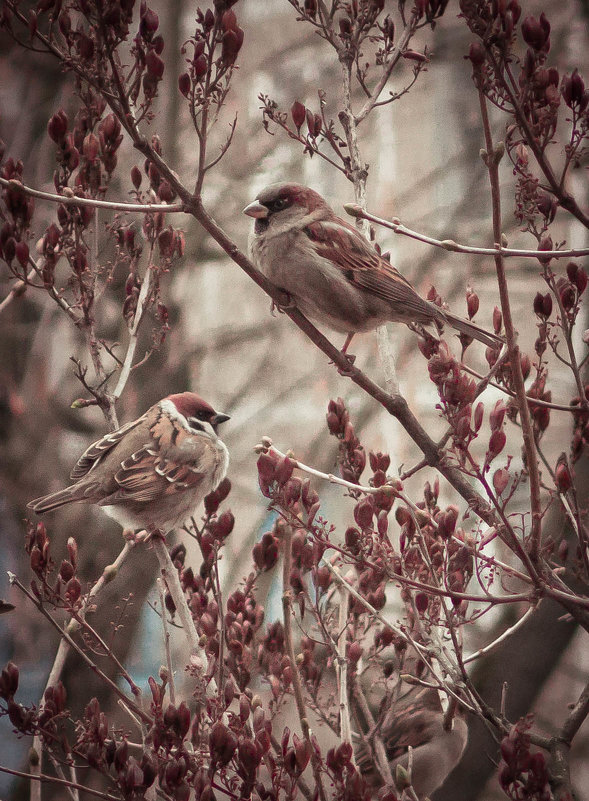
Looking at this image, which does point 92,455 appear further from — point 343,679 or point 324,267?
point 343,679

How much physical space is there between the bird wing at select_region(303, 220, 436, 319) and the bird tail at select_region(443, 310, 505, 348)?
0.79 ft

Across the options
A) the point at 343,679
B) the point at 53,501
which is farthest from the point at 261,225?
the point at 343,679

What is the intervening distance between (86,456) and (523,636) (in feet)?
6.77

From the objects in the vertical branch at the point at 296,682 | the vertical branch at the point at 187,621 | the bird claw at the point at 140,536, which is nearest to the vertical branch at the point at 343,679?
the vertical branch at the point at 296,682

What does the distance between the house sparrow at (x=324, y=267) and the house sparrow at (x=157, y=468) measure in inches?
24.8

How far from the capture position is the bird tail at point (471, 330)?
82.0 inches

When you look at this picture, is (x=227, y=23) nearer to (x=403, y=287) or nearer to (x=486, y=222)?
(x=403, y=287)

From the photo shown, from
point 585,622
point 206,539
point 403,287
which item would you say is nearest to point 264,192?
point 403,287

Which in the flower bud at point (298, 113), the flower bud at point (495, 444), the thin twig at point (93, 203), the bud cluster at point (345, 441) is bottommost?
the bud cluster at point (345, 441)

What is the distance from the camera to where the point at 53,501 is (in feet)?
8.54

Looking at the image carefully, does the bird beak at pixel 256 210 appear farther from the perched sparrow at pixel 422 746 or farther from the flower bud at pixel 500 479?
the perched sparrow at pixel 422 746

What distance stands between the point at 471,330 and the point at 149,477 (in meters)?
1.27

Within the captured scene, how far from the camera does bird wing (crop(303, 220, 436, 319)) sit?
2539mm

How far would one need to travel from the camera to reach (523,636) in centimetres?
381
